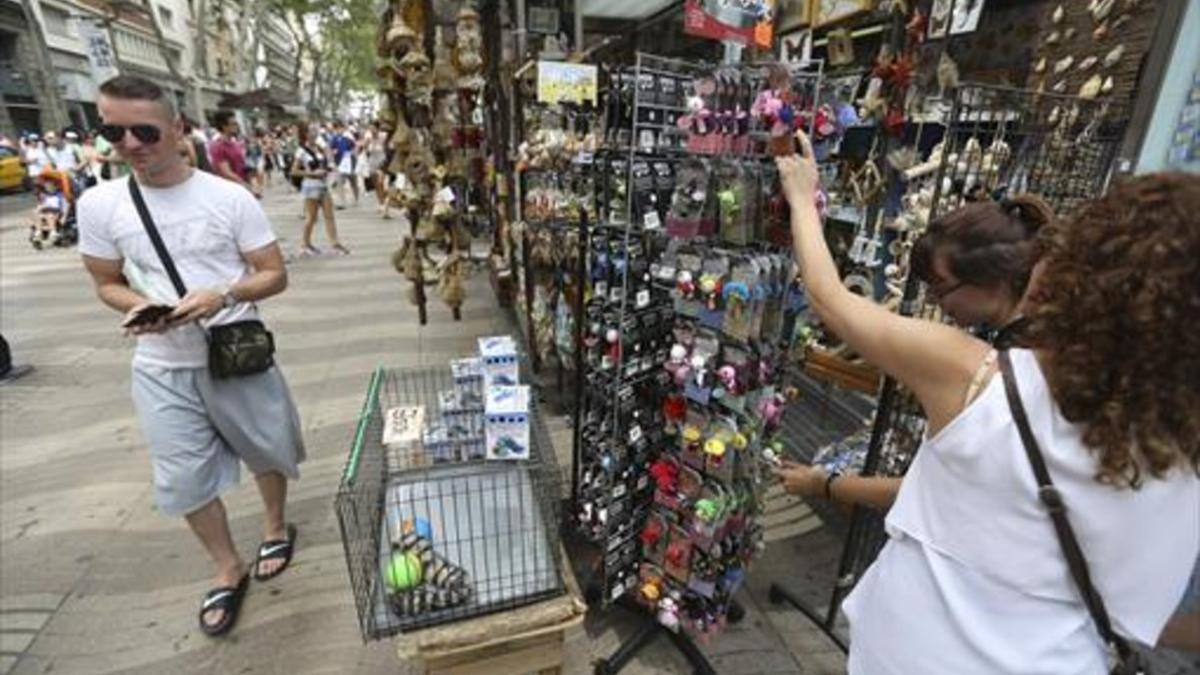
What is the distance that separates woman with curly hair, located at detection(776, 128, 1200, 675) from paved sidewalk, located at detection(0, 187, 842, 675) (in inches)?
57.3

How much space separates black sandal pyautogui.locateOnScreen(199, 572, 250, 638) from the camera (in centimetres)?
239

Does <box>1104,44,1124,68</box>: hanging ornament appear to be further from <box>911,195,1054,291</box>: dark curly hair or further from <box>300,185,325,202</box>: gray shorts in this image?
<box>300,185,325,202</box>: gray shorts

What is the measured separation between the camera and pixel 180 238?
206 cm

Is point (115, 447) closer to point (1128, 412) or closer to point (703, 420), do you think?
point (703, 420)

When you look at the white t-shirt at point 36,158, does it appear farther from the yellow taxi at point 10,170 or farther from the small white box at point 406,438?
the small white box at point 406,438

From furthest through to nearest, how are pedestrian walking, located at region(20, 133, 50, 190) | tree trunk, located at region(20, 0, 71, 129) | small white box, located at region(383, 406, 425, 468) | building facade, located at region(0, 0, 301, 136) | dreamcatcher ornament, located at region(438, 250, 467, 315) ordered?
tree trunk, located at region(20, 0, 71, 129)
building facade, located at region(0, 0, 301, 136)
pedestrian walking, located at region(20, 133, 50, 190)
dreamcatcher ornament, located at region(438, 250, 467, 315)
small white box, located at region(383, 406, 425, 468)

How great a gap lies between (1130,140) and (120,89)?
3844 mm

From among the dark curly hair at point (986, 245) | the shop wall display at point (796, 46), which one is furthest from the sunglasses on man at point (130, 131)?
the shop wall display at point (796, 46)

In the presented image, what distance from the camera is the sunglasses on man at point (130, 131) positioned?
189cm

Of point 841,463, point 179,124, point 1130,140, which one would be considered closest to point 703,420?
point 841,463

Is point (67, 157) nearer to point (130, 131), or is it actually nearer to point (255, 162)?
point (255, 162)

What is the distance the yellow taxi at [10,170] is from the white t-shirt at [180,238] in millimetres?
18625

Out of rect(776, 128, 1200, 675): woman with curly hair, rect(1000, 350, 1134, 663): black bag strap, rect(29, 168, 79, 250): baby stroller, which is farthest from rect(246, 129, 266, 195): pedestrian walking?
rect(1000, 350, 1134, 663): black bag strap

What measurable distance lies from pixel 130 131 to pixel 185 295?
54cm
